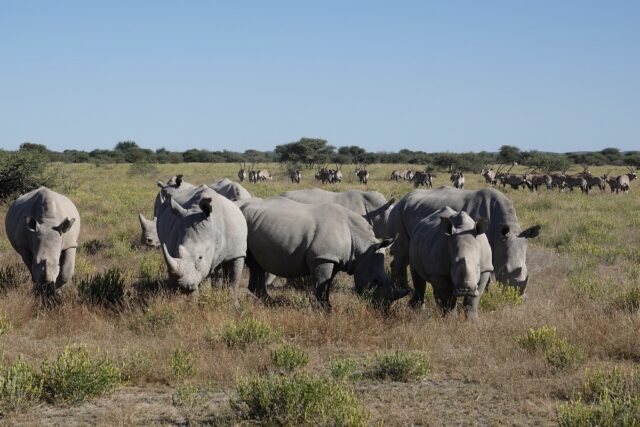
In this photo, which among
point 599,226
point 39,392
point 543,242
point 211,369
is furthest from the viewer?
point 599,226

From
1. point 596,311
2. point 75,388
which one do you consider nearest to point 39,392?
point 75,388

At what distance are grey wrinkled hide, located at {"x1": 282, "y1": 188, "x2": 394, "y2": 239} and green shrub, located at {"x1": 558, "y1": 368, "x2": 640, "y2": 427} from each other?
705 cm

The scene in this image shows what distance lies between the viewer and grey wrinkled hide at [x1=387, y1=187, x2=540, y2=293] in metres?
9.15

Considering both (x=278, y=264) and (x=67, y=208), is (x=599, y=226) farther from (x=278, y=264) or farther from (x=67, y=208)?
(x=67, y=208)

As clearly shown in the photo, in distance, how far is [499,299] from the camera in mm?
8617

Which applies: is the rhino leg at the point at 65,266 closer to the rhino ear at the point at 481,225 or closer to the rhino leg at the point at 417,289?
the rhino leg at the point at 417,289

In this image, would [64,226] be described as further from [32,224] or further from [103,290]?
[103,290]

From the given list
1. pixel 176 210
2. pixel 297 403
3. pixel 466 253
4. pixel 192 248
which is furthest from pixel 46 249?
pixel 466 253

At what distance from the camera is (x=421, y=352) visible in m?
6.34

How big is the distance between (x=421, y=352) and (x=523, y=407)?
1312 millimetres

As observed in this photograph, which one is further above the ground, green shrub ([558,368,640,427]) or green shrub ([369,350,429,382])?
green shrub ([558,368,640,427])

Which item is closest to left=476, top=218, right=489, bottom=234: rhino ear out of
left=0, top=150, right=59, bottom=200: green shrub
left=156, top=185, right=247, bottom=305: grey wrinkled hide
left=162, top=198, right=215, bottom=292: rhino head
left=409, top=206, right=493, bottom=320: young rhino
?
left=409, top=206, right=493, bottom=320: young rhino

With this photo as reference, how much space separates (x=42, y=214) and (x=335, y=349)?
4.37 meters

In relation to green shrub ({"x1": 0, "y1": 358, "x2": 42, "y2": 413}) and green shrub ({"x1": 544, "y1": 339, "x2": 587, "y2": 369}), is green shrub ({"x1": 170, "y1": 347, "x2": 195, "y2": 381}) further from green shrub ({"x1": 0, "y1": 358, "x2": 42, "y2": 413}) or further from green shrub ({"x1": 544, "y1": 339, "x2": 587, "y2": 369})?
green shrub ({"x1": 544, "y1": 339, "x2": 587, "y2": 369})
